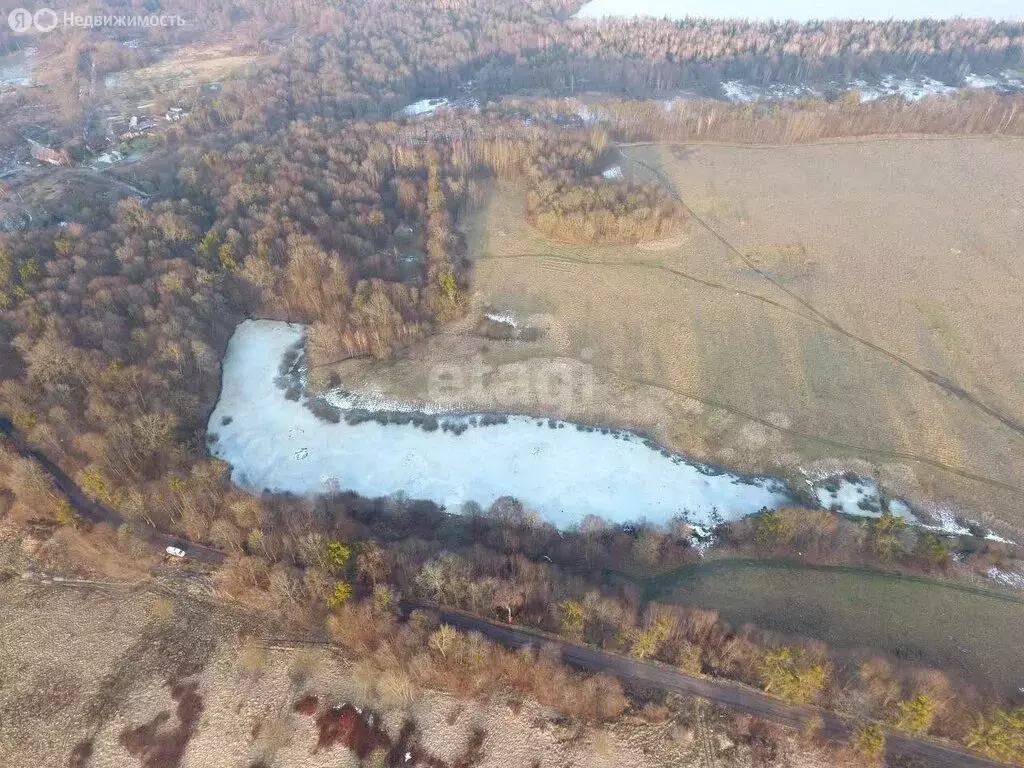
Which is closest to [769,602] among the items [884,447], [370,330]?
[884,447]

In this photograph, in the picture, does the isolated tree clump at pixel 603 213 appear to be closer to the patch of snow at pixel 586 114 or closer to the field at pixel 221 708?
the patch of snow at pixel 586 114

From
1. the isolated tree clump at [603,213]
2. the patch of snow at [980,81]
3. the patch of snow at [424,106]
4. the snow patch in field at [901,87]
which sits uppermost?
the patch of snow at [980,81]

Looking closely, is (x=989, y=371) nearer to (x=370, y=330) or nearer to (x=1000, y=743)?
(x=1000, y=743)

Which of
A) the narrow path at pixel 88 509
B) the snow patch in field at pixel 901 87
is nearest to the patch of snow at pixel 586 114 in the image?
the snow patch in field at pixel 901 87

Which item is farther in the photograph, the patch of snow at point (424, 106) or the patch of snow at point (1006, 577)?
the patch of snow at point (424, 106)

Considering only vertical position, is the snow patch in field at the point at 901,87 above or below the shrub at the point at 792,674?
above

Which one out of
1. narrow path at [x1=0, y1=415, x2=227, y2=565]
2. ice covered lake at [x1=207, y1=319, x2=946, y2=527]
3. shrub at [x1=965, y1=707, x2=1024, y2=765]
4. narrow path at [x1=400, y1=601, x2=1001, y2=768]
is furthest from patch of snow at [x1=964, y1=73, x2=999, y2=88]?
narrow path at [x1=0, y1=415, x2=227, y2=565]

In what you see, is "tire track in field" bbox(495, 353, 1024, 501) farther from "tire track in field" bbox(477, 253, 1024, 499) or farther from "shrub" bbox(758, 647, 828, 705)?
"shrub" bbox(758, 647, 828, 705)
